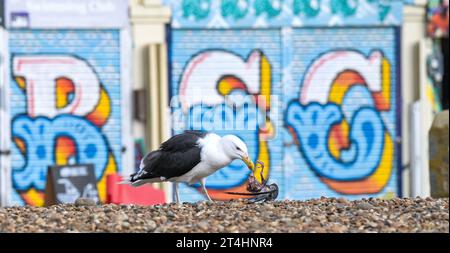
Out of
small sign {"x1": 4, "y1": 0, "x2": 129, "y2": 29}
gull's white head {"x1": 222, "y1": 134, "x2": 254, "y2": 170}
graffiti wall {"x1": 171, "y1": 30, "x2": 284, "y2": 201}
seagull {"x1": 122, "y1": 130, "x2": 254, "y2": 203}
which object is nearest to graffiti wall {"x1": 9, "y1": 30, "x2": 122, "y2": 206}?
small sign {"x1": 4, "y1": 0, "x2": 129, "y2": 29}

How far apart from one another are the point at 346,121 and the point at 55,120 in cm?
484

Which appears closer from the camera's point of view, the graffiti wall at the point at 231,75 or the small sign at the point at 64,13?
the small sign at the point at 64,13

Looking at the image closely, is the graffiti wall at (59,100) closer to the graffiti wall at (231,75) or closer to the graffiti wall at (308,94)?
the graffiti wall at (231,75)

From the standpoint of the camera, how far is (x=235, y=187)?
65.3 ft

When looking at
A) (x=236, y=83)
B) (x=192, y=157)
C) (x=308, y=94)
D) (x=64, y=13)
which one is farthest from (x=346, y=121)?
(x=192, y=157)

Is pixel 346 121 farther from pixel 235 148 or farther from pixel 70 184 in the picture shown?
pixel 235 148

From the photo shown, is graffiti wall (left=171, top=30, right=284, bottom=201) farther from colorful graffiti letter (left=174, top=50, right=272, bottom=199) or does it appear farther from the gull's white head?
the gull's white head

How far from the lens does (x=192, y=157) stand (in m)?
9.27

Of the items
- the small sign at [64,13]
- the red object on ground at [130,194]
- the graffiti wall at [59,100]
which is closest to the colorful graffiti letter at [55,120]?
the graffiti wall at [59,100]

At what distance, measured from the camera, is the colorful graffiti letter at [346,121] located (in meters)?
20.4

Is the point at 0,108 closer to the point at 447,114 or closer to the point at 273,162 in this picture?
the point at 273,162

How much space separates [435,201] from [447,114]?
498 cm

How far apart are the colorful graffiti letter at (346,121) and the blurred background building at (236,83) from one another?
2 centimetres
